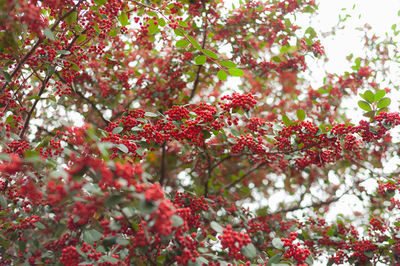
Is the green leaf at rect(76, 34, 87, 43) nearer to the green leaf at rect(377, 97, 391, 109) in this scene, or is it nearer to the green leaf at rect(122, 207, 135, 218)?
the green leaf at rect(122, 207, 135, 218)

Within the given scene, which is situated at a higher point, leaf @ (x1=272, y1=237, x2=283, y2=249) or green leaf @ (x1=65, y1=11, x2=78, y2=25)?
green leaf @ (x1=65, y1=11, x2=78, y2=25)

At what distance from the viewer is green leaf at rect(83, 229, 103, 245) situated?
2.13 meters

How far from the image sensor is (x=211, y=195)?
5.04m

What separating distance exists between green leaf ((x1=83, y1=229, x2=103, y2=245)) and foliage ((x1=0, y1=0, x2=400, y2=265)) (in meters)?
0.01

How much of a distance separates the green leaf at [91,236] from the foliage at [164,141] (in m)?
0.01

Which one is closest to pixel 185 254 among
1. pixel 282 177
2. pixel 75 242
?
pixel 75 242

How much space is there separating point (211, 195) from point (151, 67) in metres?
3.08

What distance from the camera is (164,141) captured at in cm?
→ 340

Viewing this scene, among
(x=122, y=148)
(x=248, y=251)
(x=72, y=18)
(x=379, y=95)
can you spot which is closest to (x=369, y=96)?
(x=379, y=95)

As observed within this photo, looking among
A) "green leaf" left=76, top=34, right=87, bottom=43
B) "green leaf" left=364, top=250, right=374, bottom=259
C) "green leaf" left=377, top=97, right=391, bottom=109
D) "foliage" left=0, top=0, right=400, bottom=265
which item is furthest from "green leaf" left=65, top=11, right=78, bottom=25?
"green leaf" left=364, top=250, right=374, bottom=259

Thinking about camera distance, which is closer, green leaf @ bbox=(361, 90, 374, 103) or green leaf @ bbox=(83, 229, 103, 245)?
green leaf @ bbox=(83, 229, 103, 245)

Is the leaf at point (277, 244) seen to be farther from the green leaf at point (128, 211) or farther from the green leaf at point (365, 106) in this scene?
the green leaf at point (365, 106)

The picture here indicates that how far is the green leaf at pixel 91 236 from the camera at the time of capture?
2.13 m

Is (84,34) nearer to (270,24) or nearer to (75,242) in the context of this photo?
(75,242)
